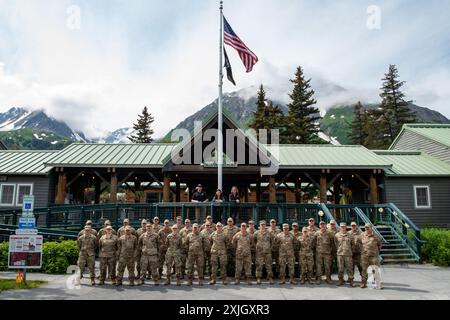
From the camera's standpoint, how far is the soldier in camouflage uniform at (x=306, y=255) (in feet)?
33.0

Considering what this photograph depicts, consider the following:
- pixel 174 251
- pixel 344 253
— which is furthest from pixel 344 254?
pixel 174 251

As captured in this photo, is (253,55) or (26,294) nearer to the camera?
(26,294)

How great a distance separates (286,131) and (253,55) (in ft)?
103

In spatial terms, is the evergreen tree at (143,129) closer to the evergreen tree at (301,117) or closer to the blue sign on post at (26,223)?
the evergreen tree at (301,117)

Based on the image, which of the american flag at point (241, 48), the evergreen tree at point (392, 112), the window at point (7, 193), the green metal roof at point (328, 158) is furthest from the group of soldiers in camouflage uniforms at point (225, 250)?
the evergreen tree at point (392, 112)

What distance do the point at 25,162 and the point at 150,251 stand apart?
15.8 m

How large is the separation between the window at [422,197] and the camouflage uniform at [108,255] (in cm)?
1783

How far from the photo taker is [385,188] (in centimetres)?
2044

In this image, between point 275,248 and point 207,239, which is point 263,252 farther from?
point 207,239

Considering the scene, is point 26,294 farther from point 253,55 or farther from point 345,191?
point 345,191

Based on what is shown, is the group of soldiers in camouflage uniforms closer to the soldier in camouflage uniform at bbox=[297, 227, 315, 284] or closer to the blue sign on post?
the soldier in camouflage uniform at bbox=[297, 227, 315, 284]

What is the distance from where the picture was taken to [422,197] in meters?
20.6
